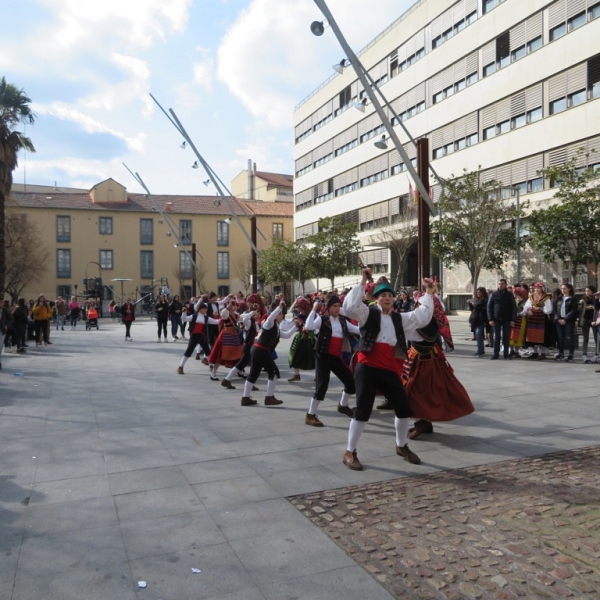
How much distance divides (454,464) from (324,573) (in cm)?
260


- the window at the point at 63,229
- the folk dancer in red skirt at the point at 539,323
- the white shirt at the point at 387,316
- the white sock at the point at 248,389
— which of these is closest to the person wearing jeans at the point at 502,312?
the folk dancer in red skirt at the point at 539,323

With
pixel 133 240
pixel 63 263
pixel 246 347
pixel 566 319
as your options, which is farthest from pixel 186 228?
pixel 246 347

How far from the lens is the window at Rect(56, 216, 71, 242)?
62625 mm

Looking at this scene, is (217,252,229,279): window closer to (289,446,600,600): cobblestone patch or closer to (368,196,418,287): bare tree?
(368,196,418,287): bare tree

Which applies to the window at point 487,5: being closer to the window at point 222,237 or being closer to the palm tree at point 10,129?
the palm tree at point 10,129

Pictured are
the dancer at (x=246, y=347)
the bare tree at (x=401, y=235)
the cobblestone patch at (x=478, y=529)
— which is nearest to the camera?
the cobblestone patch at (x=478, y=529)

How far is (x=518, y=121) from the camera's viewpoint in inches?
1093

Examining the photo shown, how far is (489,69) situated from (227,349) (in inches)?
937

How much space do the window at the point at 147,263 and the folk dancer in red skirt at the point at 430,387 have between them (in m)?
60.6

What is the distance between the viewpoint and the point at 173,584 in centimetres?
361

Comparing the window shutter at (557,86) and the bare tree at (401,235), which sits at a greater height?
the window shutter at (557,86)

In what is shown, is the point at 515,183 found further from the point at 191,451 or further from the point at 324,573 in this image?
the point at 324,573

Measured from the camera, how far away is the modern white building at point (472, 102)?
81.4 ft

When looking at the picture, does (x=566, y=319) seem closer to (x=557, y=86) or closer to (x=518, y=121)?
(x=557, y=86)
